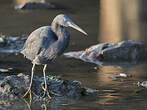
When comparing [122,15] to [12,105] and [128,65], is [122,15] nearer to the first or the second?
[128,65]

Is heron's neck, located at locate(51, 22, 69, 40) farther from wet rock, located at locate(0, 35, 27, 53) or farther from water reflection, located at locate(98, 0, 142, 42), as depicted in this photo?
water reflection, located at locate(98, 0, 142, 42)

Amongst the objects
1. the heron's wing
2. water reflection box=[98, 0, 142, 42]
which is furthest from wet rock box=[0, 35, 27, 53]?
the heron's wing

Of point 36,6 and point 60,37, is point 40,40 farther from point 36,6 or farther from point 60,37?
point 36,6

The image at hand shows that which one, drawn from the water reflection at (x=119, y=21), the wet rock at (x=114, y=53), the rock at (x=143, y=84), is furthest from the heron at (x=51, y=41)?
the water reflection at (x=119, y=21)

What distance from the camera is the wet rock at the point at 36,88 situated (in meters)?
8.36

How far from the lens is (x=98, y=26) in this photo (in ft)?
51.4

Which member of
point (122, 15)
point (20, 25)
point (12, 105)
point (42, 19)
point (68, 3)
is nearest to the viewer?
point (12, 105)

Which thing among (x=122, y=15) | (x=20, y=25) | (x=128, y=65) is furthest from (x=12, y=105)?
(x=122, y=15)

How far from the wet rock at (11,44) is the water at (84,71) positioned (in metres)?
0.46

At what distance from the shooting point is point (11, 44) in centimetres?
1254

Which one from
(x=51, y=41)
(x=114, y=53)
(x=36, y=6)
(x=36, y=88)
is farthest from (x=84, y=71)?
(x=36, y=6)

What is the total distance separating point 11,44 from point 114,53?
2526 mm

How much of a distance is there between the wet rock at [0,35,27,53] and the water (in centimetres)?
46

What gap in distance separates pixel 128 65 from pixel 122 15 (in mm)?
7588
